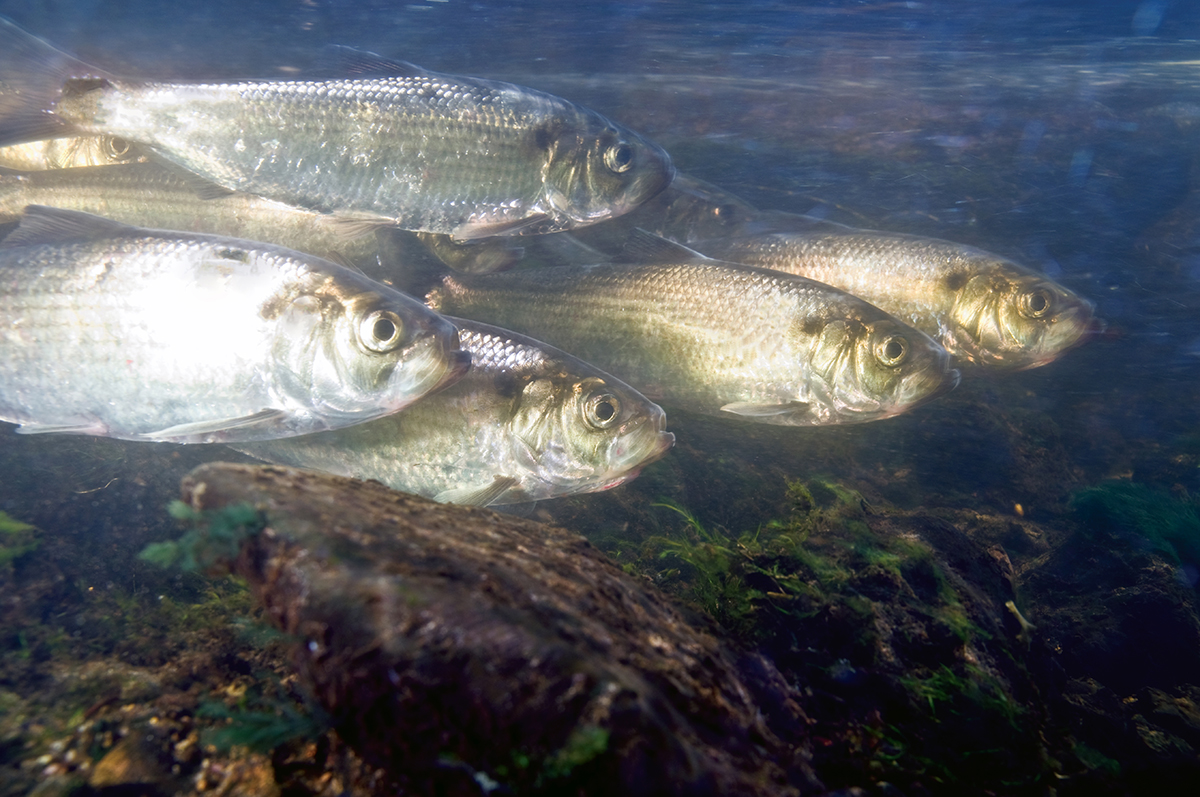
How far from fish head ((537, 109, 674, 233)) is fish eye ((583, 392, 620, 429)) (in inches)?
77.4

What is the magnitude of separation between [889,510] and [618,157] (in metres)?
3.61

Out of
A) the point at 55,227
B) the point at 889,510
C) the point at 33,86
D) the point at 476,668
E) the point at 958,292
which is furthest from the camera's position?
the point at 958,292

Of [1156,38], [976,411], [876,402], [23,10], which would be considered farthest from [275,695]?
[1156,38]

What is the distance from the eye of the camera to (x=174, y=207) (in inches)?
181

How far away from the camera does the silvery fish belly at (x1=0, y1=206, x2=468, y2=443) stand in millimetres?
3018

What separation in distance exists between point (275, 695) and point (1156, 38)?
25318mm

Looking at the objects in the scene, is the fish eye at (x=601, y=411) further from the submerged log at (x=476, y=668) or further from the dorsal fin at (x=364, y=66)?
the dorsal fin at (x=364, y=66)

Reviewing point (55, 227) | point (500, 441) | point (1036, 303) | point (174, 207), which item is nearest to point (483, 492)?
point (500, 441)

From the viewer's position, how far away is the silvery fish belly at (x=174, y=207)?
4527 mm

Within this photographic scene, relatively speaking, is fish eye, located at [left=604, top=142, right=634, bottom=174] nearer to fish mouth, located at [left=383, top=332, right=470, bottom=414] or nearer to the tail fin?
fish mouth, located at [left=383, top=332, right=470, bottom=414]

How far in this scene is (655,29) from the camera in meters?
12.9

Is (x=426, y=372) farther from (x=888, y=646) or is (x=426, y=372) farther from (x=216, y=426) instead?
(x=888, y=646)

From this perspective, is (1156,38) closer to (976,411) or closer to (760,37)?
(760,37)

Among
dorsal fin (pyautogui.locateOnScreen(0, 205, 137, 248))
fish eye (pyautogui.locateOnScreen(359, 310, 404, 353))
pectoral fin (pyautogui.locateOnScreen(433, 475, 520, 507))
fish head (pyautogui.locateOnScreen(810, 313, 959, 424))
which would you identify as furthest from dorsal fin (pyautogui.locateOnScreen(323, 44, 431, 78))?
fish head (pyautogui.locateOnScreen(810, 313, 959, 424))
